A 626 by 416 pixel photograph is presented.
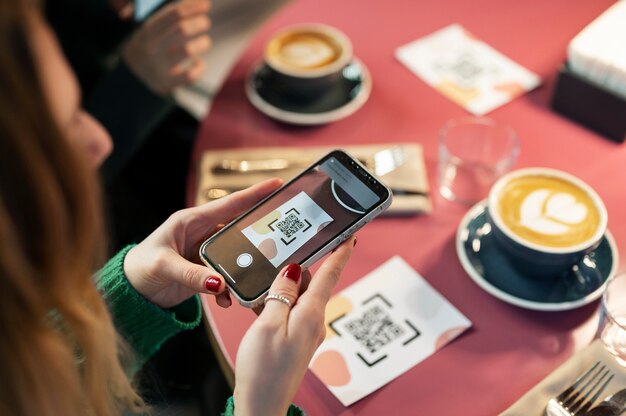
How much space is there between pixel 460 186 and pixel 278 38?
45 cm

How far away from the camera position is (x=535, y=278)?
0.98m

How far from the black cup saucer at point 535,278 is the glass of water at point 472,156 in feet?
0.38

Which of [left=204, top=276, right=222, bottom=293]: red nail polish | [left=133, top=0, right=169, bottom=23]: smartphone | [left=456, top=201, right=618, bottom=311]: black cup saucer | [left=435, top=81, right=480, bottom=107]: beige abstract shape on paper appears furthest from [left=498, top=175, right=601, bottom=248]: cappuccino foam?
[left=133, top=0, right=169, bottom=23]: smartphone

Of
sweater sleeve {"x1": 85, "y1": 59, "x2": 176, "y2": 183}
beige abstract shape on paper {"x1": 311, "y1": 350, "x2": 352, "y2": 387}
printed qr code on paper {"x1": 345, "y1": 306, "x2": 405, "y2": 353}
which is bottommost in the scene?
sweater sleeve {"x1": 85, "y1": 59, "x2": 176, "y2": 183}

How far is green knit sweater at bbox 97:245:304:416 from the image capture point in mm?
966

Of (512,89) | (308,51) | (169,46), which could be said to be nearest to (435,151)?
(512,89)

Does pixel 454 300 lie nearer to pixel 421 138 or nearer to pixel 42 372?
pixel 421 138

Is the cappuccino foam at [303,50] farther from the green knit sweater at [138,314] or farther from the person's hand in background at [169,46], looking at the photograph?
the green knit sweater at [138,314]

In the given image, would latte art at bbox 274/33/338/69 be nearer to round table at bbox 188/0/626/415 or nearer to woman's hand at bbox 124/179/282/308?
round table at bbox 188/0/626/415

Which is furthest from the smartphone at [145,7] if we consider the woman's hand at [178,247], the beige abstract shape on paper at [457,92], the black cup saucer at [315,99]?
the woman's hand at [178,247]

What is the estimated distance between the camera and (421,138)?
1.21 meters

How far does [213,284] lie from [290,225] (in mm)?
126

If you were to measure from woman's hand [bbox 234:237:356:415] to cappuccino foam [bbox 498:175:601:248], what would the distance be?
1.07ft

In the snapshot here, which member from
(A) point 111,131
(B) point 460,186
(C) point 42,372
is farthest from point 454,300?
(A) point 111,131
